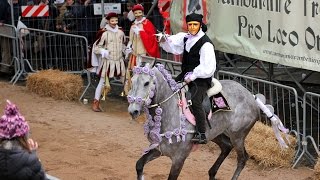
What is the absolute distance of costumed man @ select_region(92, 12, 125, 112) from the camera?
525 inches

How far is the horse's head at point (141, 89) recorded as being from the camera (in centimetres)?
791

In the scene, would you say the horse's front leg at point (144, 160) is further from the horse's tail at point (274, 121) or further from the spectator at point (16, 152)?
the spectator at point (16, 152)

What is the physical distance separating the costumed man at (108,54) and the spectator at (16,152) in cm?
754

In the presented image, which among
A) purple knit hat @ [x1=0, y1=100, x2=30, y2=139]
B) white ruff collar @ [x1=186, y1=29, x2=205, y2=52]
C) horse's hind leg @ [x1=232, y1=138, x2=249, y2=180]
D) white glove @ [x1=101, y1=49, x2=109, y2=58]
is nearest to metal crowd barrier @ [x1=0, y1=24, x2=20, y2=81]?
white glove @ [x1=101, y1=49, x2=109, y2=58]

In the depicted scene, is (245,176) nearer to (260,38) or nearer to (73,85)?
(260,38)

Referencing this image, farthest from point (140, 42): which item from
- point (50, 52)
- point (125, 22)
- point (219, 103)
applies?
point (219, 103)

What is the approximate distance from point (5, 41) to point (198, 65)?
8.76 metres

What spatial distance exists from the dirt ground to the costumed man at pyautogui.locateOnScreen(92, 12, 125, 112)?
1.99 ft

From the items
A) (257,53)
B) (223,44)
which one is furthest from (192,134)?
(223,44)

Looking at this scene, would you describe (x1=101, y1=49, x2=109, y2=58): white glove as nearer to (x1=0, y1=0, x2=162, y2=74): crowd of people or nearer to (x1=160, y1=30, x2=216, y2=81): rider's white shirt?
(x1=0, y1=0, x2=162, y2=74): crowd of people

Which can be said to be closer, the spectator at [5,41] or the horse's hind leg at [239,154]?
the horse's hind leg at [239,154]

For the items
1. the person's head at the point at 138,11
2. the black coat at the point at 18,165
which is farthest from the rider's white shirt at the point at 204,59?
the person's head at the point at 138,11

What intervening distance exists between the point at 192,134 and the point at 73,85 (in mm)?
6366

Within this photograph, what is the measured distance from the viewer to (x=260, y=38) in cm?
1168
